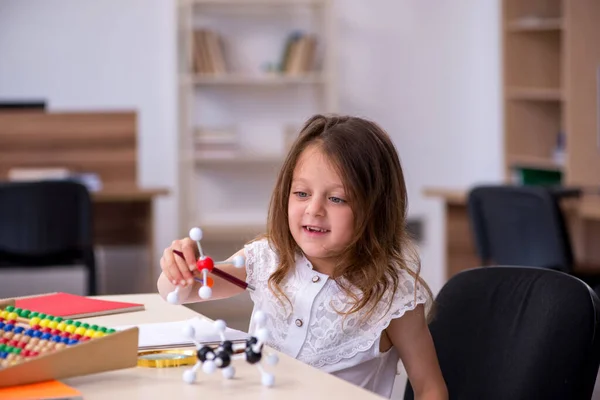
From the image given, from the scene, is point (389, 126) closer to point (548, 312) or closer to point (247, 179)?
point (247, 179)

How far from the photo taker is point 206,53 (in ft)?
19.6

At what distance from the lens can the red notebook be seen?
5.22 feet

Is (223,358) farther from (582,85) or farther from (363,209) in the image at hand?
(582,85)

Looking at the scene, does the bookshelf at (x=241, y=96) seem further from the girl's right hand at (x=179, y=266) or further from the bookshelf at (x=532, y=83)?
the girl's right hand at (x=179, y=266)

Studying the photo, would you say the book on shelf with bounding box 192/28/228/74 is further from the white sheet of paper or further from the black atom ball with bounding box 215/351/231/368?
the black atom ball with bounding box 215/351/231/368

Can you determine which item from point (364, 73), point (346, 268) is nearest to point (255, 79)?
point (364, 73)

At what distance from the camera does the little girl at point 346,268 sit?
145cm

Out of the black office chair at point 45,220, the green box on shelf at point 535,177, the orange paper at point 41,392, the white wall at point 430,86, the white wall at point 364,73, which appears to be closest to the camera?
the orange paper at point 41,392

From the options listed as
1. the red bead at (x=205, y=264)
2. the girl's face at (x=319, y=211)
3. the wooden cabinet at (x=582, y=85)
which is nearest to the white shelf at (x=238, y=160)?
the wooden cabinet at (x=582, y=85)

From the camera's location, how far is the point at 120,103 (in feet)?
20.2

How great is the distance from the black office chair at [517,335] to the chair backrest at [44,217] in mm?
2849

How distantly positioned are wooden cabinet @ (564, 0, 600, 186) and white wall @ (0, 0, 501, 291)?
4.55ft

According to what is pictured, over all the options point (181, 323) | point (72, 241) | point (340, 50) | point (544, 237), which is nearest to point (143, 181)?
point (340, 50)

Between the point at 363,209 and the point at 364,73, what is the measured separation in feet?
16.6
